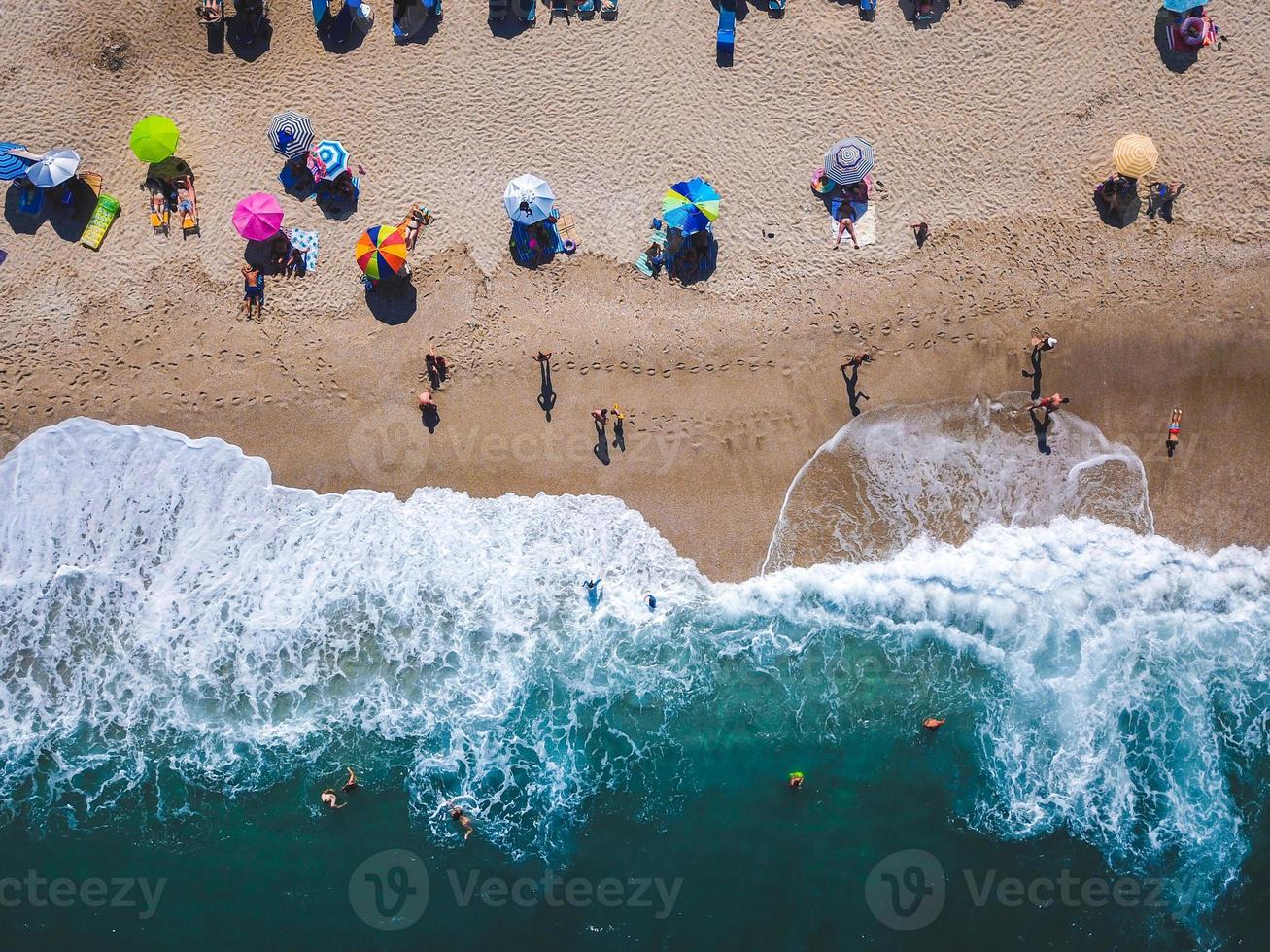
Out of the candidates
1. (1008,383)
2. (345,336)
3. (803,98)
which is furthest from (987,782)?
(345,336)

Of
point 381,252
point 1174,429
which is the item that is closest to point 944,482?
point 1174,429

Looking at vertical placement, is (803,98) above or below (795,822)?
above

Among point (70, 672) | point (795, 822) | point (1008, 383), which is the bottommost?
point (795, 822)

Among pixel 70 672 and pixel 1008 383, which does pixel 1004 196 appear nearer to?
pixel 1008 383

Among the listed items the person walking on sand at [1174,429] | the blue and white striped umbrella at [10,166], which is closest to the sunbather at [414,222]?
the blue and white striped umbrella at [10,166]

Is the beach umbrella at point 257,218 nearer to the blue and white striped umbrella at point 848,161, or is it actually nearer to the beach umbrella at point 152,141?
the beach umbrella at point 152,141

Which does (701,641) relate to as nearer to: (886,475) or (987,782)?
(886,475)
